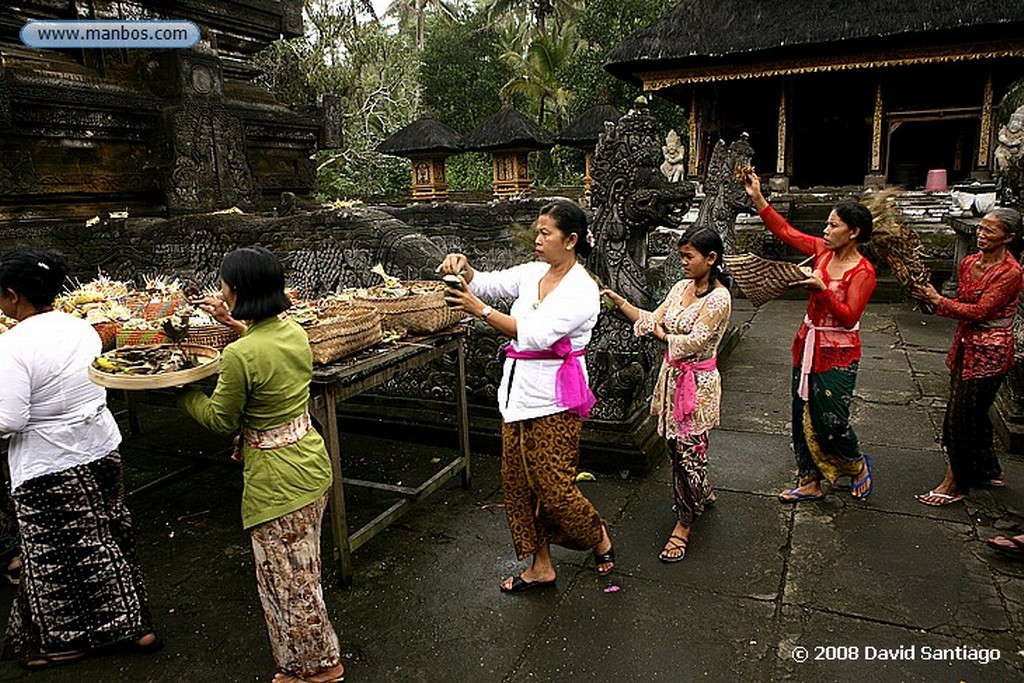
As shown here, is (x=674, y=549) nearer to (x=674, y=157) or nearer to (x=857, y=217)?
(x=857, y=217)

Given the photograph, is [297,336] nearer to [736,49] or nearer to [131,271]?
[131,271]

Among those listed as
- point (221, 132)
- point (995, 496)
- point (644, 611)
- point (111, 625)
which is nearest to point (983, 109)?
point (995, 496)

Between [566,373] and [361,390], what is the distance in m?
1.05

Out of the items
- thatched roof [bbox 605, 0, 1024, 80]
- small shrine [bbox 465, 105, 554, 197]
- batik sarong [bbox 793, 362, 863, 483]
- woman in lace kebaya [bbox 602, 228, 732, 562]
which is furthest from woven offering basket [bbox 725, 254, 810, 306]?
thatched roof [bbox 605, 0, 1024, 80]

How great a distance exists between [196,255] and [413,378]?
2.22 metres

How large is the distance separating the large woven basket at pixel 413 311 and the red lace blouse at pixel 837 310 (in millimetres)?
2107

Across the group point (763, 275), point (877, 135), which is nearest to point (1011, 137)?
point (877, 135)

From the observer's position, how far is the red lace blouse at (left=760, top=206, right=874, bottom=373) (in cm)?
373

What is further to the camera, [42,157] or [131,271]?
[42,157]

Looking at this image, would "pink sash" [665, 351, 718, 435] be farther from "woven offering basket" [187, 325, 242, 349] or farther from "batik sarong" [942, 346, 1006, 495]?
"woven offering basket" [187, 325, 242, 349]

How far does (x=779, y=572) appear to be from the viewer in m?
3.39

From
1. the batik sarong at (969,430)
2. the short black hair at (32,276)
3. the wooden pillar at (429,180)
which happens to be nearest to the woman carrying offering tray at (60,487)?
the short black hair at (32,276)

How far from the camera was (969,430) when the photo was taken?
12.9 feet

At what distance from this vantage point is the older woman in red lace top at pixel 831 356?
12.3ft
